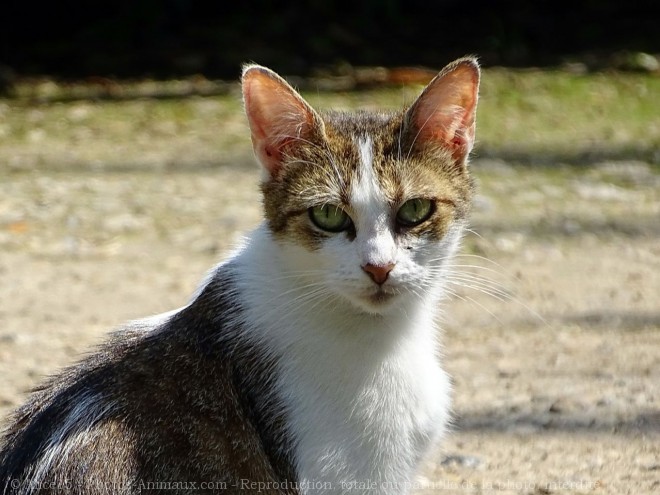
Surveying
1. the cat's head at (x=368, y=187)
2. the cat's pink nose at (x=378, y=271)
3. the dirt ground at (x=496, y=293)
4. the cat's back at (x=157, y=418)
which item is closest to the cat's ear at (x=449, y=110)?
the cat's head at (x=368, y=187)

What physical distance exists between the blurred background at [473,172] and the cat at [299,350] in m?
0.44

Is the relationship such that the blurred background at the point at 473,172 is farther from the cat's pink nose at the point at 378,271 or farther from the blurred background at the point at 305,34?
the cat's pink nose at the point at 378,271

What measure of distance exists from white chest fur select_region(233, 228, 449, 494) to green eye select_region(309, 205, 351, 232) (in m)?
0.23

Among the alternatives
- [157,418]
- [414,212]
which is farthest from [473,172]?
[157,418]

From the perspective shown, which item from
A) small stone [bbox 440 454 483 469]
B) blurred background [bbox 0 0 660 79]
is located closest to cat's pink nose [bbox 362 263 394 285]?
small stone [bbox 440 454 483 469]

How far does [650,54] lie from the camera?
366 inches

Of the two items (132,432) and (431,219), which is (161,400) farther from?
(431,219)

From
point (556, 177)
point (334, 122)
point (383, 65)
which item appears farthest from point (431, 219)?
point (383, 65)

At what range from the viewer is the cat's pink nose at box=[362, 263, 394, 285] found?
10.7 feet

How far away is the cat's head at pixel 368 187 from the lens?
335 centimetres

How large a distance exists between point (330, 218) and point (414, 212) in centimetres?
26

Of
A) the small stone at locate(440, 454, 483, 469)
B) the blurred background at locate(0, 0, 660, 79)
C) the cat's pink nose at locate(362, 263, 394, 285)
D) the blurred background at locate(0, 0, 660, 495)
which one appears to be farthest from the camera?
the blurred background at locate(0, 0, 660, 79)

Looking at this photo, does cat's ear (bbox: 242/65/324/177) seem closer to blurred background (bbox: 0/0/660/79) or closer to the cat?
the cat

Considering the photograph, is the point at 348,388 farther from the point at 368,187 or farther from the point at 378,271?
the point at 368,187
